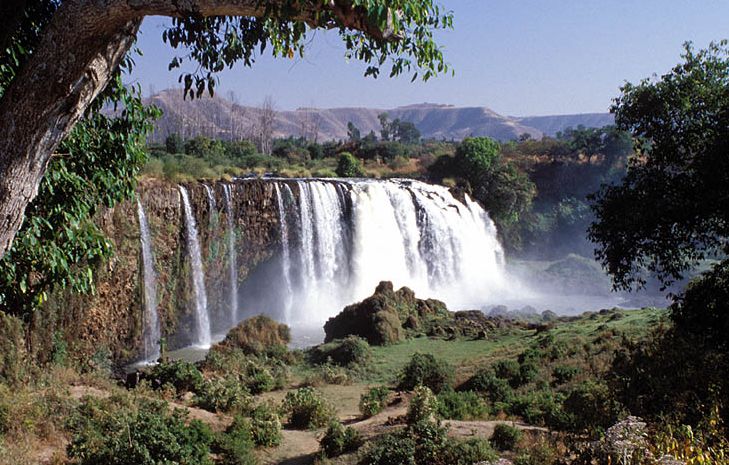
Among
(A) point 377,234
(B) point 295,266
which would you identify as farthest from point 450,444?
(A) point 377,234

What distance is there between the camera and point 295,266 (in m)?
22.8

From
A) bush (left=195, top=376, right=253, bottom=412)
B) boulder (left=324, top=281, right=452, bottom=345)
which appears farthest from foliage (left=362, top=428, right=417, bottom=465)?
boulder (left=324, top=281, right=452, bottom=345)

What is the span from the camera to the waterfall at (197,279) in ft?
61.5

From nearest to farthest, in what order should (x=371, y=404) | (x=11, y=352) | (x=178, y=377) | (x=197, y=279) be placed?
(x=11, y=352) → (x=371, y=404) → (x=178, y=377) → (x=197, y=279)

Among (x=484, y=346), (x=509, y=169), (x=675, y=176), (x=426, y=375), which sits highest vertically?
(x=509, y=169)

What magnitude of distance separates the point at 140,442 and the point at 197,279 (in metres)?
13.6

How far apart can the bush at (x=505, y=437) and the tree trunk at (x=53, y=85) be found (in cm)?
561

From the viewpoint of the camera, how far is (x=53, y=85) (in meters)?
3.30

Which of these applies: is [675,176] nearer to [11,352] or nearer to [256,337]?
[11,352]

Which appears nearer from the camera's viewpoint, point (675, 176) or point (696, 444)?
point (696, 444)

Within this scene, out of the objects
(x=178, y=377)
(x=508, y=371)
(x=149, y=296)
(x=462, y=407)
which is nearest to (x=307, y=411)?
(x=462, y=407)

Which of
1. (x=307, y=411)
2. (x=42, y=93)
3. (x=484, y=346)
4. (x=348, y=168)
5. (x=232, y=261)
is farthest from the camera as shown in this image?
(x=348, y=168)

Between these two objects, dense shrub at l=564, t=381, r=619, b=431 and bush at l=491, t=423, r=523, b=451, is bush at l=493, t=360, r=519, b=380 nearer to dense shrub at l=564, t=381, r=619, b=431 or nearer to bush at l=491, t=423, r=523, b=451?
bush at l=491, t=423, r=523, b=451

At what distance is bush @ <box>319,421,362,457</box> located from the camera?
25.5 feet
